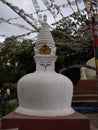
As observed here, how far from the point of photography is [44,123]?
280 inches

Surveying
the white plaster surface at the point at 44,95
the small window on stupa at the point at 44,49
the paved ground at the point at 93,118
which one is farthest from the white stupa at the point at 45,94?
the paved ground at the point at 93,118

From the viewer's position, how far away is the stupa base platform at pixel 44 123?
23.2ft

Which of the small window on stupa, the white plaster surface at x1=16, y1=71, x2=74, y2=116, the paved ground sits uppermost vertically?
the small window on stupa

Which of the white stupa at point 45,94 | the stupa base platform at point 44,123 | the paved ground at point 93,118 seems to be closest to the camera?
the stupa base platform at point 44,123

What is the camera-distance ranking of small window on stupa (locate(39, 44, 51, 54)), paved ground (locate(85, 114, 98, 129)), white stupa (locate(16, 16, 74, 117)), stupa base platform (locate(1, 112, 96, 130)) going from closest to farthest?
stupa base platform (locate(1, 112, 96, 130))
white stupa (locate(16, 16, 74, 117))
small window on stupa (locate(39, 44, 51, 54))
paved ground (locate(85, 114, 98, 129))

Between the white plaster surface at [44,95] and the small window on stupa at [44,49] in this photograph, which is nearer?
the white plaster surface at [44,95]

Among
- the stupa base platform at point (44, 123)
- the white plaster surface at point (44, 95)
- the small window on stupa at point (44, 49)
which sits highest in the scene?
the small window on stupa at point (44, 49)

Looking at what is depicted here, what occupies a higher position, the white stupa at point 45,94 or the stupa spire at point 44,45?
the stupa spire at point 44,45

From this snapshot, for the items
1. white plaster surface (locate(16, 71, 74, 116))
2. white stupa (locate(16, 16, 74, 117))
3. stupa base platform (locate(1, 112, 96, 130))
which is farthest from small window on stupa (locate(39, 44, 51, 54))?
stupa base platform (locate(1, 112, 96, 130))

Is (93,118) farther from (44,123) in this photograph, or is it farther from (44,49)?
(44,123)

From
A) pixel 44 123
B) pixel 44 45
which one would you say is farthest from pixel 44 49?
pixel 44 123

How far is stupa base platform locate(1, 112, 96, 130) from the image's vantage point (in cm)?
707

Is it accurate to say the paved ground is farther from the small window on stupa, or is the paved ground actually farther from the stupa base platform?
the stupa base platform

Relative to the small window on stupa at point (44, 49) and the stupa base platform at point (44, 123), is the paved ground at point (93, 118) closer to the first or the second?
the small window on stupa at point (44, 49)
